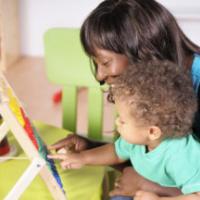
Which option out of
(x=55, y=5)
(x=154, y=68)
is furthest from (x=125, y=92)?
(x=55, y=5)

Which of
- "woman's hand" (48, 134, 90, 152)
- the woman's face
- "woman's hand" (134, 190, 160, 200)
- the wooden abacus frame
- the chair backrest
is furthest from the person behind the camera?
the chair backrest

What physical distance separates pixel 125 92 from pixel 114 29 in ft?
0.67

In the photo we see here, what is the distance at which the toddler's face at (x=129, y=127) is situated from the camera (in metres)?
0.82

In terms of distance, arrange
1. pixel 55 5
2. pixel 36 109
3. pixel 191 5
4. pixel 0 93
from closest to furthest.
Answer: pixel 0 93, pixel 36 109, pixel 191 5, pixel 55 5

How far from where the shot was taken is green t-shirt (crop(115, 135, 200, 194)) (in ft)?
2.69

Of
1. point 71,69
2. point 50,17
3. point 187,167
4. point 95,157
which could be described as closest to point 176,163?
point 187,167

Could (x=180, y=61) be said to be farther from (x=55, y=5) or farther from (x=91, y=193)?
(x=55, y=5)

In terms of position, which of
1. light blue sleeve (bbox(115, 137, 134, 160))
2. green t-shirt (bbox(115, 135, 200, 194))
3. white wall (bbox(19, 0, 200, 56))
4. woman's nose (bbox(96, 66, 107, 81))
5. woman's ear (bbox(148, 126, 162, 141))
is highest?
woman's nose (bbox(96, 66, 107, 81))

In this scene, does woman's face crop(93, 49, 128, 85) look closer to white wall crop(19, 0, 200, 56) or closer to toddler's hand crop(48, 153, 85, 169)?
toddler's hand crop(48, 153, 85, 169)

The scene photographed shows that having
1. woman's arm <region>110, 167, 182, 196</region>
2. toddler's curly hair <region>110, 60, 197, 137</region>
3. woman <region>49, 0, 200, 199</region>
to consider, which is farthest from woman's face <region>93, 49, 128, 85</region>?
woman's arm <region>110, 167, 182, 196</region>

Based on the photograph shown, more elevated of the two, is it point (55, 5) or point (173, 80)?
point (173, 80)

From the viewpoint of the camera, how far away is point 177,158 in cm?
83

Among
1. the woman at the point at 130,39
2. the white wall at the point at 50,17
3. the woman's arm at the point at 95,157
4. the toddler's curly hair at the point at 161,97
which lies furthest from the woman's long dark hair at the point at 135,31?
the white wall at the point at 50,17

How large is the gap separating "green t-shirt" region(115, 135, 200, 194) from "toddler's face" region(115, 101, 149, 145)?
0.05 m
